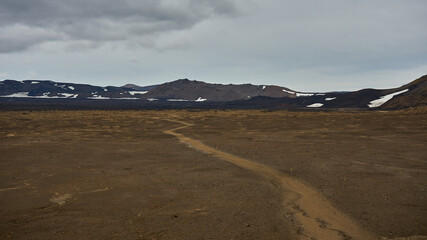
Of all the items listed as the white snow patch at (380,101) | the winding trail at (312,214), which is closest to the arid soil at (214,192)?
the winding trail at (312,214)

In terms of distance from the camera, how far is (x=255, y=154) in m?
A: 22.1

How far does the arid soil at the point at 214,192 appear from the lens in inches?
379

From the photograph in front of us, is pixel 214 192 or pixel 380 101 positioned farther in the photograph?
pixel 380 101

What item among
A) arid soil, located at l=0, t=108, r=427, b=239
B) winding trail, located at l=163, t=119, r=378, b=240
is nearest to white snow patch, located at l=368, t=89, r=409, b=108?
arid soil, located at l=0, t=108, r=427, b=239

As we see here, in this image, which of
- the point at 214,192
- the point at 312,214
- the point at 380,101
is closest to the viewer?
the point at 312,214

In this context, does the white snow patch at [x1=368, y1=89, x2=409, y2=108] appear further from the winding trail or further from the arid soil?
the winding trail

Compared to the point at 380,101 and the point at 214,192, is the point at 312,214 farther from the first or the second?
the point at 380,101

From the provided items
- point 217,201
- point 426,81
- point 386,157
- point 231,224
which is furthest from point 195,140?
point 426,81

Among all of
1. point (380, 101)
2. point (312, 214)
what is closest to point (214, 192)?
point (312, 214)

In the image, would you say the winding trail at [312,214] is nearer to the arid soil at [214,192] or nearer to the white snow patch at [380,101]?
the arid soil at [214,192]

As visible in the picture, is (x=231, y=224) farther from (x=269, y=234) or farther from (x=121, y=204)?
(x=121, y=204)

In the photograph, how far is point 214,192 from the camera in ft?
43.8

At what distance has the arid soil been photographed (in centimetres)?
963

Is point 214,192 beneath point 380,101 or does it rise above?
beneath
